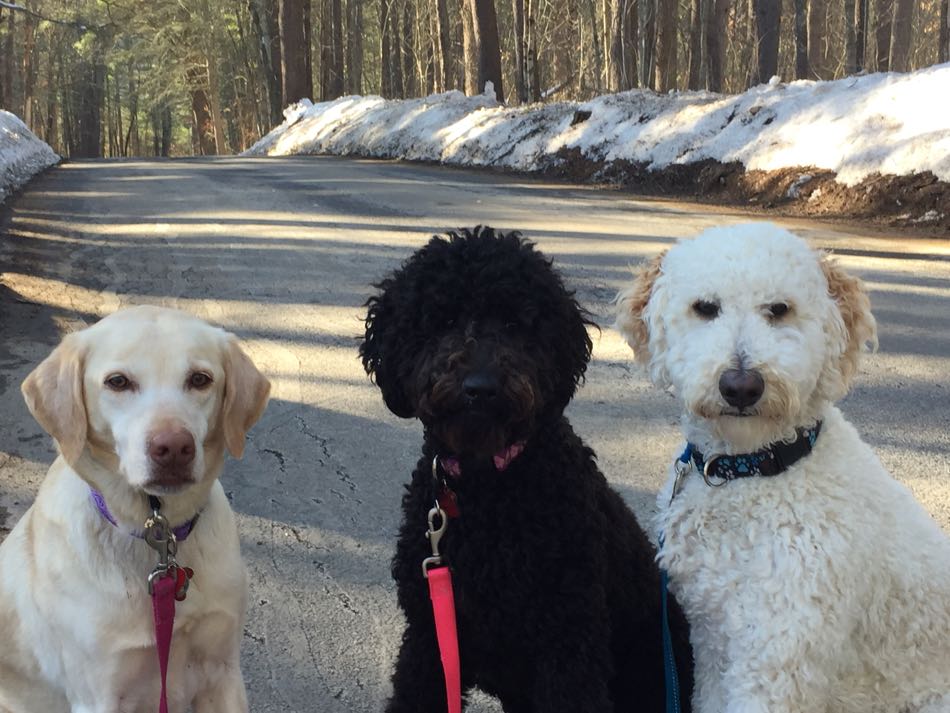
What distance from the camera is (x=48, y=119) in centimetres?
6178

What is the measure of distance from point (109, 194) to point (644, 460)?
12.9 m

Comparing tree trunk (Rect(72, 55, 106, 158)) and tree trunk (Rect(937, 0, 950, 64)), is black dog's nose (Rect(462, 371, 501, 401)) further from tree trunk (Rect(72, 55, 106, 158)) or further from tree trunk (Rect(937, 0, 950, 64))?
tree trunk (Rect(72, 55, 106, 158))

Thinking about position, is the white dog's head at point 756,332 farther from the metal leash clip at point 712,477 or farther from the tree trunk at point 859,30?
the tree trunk at point 859,30

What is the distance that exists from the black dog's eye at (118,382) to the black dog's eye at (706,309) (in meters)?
1.59

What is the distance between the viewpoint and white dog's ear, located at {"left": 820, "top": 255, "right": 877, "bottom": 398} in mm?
2482

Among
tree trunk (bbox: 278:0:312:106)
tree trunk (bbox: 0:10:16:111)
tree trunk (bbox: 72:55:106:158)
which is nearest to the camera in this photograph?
tree trunk (bbox: 278:0:312:106)

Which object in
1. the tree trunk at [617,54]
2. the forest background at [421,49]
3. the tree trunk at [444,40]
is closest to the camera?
the tree trunk at [617,54]

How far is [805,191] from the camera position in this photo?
38.4 feet

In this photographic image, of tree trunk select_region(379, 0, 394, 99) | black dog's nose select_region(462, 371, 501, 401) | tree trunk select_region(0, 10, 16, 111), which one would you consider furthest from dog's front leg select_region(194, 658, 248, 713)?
tree trunk select_region(0, 10, 16, 111)

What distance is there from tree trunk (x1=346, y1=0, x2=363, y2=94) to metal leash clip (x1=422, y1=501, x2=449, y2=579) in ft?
129

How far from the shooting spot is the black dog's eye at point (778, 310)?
244cm

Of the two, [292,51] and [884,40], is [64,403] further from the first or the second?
[292,51]

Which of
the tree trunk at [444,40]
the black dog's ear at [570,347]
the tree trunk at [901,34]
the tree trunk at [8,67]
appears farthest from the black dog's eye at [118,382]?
the tree trunk at [8,67]

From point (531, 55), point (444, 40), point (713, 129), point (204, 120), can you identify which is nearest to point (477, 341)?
point (713, 129)
